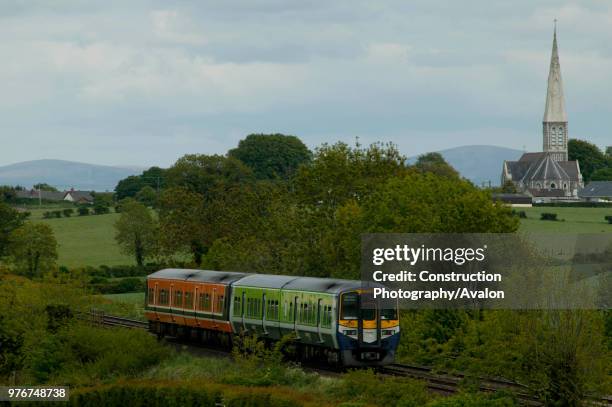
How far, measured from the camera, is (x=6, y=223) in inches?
3893

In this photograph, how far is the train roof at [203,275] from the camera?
160ft

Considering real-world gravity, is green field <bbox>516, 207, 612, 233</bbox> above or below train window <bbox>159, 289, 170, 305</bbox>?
above

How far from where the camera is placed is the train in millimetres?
40062

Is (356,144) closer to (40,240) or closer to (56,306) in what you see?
(40,240)

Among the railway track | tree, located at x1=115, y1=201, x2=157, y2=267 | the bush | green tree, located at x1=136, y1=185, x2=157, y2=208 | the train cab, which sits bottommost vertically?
the railway track

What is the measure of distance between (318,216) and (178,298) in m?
23.1

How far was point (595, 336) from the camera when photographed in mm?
32531

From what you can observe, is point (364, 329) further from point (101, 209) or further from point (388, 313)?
point (101, 209)

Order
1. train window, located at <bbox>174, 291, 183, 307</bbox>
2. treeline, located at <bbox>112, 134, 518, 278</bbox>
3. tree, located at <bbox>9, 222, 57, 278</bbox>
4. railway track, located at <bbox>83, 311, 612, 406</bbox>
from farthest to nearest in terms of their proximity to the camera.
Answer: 1. tree, located at <bbox>9, 222, 57, 278</bbox>
2. treeline, located at <bbox>112, 134, 518, 278</bbox>
3. train window, located at <bbox>174, 291, 183, 307</bbox>
4. railway track, located at <bbox>83, 311, 612, 406</bbox>

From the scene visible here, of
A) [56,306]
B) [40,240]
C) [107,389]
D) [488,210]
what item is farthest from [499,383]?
[40,240]

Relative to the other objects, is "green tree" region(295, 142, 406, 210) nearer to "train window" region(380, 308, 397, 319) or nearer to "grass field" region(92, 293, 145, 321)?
"grass field" region(92, 293, 145, 321)

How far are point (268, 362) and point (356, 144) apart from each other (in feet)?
146

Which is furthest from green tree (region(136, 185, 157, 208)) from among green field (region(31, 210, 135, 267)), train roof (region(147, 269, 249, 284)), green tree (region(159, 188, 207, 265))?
train roof (region(147, 269, 249, 284))

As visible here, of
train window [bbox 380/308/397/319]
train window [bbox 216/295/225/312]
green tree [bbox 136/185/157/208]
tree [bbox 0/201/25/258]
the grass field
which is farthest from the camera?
green tree [bbox 136/185/157/208]
